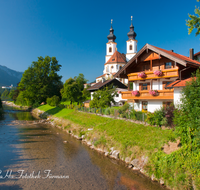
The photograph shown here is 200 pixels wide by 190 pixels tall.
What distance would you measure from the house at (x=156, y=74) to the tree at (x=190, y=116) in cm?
623

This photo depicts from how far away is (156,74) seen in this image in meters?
20.0

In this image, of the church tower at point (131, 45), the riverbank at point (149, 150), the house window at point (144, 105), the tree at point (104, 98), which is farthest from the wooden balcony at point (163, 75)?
the church tower at point (131, 45)

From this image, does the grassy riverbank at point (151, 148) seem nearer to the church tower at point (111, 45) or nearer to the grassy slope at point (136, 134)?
the grassy slope at point (136, 134)

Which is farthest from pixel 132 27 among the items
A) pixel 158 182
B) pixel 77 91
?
pixel 158 182

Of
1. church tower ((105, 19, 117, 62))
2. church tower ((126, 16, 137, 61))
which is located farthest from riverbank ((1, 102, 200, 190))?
church tower ((105, 19, 117, 62))

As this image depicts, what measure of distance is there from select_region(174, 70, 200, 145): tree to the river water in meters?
3.71

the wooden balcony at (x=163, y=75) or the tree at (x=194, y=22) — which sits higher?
the tree at (x=194, y=22)

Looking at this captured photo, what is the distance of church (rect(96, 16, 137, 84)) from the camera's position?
252 feet

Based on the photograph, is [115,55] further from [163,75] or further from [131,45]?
[163,75]

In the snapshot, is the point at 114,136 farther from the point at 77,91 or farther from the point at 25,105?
the point at 25,105

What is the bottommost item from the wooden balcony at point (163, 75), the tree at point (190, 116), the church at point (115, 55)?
the tree at point (190, 116)

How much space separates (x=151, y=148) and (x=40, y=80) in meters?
52.2

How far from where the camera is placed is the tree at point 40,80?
55.6 metres

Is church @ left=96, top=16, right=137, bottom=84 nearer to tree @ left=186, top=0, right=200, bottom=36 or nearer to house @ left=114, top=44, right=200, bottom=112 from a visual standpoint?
house @ left=114, top=44, right=200, bottom=112
